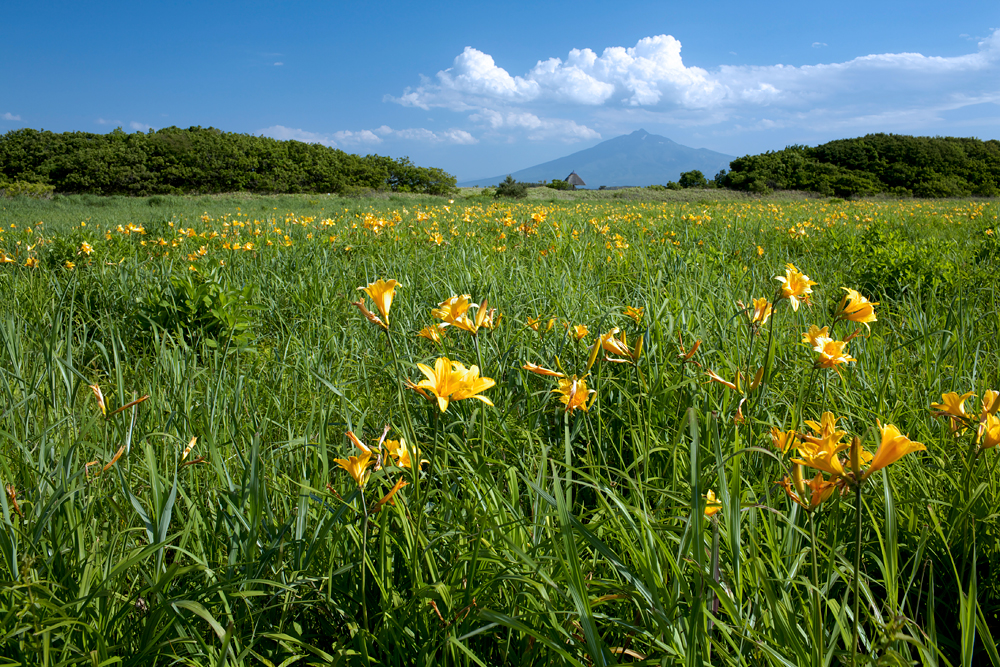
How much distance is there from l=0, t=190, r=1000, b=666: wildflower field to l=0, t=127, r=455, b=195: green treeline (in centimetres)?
3629

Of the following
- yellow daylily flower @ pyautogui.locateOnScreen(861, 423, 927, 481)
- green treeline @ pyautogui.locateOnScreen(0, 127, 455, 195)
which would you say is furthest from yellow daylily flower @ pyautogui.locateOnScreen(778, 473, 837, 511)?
green treeline @ pyautogui.locateOnScreen(0, 127, 455, 195)

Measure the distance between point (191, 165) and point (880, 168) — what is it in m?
53.2

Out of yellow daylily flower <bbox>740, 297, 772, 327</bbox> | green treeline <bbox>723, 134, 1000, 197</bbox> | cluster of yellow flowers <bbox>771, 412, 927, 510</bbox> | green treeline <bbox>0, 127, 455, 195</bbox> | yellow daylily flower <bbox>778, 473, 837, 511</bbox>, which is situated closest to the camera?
cluster of yellow flowers <bbox>771, 412, 927, 510</bbox>

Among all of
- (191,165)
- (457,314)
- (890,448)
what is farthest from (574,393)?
(191,165)

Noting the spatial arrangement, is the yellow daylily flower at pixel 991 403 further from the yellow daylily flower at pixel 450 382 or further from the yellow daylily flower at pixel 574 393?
the yellow daylily flower at pixel 450 382

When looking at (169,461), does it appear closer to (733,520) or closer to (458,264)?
(733,520)

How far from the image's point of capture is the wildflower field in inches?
32.7

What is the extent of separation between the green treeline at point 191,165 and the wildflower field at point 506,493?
119 ft

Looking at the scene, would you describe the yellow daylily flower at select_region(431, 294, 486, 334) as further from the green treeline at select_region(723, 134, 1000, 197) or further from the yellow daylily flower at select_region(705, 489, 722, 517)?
the green treeline at select_region(723, 134, 1000, 197)

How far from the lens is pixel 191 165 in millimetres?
39062

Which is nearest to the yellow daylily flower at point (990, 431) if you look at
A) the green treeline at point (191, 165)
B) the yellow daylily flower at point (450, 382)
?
the yellow daylily flower at point (450, 382)

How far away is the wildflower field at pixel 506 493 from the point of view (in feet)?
2.72

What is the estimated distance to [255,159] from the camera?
39.8 meters

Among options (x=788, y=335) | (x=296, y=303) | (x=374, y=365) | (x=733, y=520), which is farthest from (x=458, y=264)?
(x=733, y=520)
